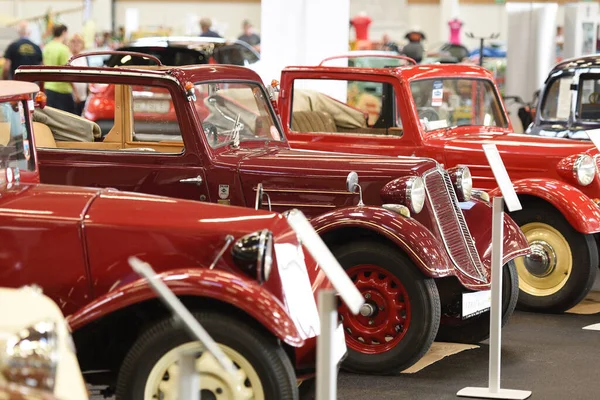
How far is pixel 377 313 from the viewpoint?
230 inches

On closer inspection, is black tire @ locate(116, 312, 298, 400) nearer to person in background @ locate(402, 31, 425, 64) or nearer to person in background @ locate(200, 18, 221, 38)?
person in background @ locate(402, 31, 425, 64)

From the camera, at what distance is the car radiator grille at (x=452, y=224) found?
611 cm

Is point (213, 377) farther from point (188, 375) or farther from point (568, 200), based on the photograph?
point (568, 200)

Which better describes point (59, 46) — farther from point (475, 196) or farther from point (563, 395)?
point (563, 395)

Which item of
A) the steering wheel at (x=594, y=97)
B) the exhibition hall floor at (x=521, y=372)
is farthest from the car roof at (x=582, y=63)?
the exhibition hall floor at (x=521, y=372)

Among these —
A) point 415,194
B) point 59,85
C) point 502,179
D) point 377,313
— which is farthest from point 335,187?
point 59,85

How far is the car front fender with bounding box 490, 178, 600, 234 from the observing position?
23.7ft

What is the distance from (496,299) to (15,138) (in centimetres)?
239

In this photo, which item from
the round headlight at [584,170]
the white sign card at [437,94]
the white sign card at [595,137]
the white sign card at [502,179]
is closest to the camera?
the white sign card at [502,179]

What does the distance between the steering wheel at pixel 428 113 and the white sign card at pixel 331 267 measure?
14.5 ft

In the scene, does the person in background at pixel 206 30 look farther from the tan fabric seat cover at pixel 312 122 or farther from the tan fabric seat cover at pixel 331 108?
the tan fabric seat cover at pixel 312 122

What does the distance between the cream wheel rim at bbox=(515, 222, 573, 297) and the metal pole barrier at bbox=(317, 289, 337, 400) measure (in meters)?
4.28

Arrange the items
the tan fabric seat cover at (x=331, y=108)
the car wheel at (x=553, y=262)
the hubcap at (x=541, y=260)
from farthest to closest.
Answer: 1. the tan fabric seat cover at (x=331, y=108)
2. the hubcap at (x=541, y=260)
3. the car wheel at (x=553, y=262)

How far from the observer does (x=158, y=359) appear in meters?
4.25
